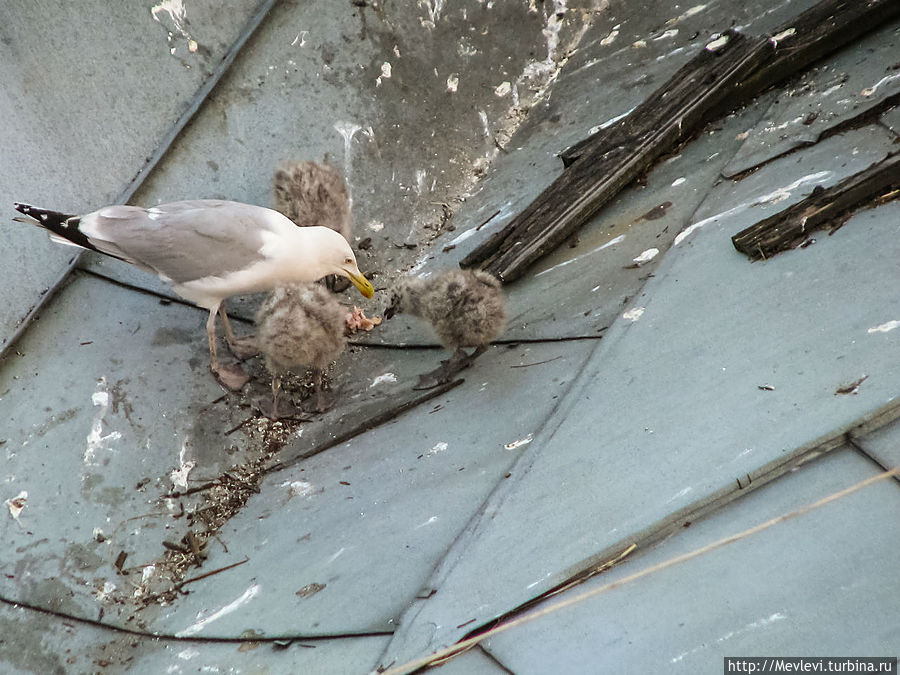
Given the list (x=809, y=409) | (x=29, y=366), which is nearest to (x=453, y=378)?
(x=809, y=409)

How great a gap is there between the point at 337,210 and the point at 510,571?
2.27 metres

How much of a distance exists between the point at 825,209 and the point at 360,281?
6.21 ft

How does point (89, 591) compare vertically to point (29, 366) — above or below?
below

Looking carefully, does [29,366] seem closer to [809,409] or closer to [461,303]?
[461,303]

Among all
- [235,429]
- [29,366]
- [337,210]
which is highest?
[337,210]

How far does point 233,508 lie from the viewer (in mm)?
3086

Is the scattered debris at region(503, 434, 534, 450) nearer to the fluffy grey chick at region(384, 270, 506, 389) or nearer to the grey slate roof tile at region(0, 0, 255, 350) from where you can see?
the fluffy grey chick at region(384, 270, 506, 389)

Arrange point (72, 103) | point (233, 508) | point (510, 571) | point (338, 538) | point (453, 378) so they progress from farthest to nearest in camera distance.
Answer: point (72, 103)
point (453, 378)
point (233, 508)
point (338, 538)
point (510, 571)

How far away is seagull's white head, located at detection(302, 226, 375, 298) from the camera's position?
3709mm

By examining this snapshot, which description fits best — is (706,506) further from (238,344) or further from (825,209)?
(238,344)

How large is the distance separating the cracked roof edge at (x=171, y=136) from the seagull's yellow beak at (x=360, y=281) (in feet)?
3.31

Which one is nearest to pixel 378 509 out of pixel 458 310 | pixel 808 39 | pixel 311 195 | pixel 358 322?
pixel 458 310

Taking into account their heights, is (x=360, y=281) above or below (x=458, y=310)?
above

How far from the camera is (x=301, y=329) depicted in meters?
3.32
